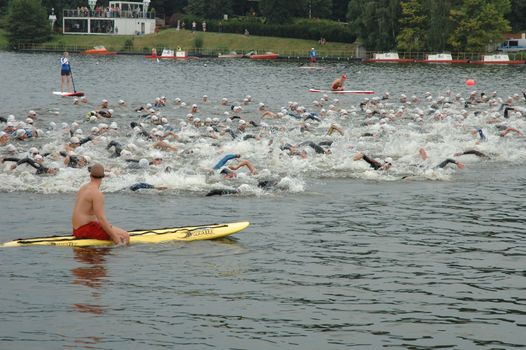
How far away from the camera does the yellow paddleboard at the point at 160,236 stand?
20.3m

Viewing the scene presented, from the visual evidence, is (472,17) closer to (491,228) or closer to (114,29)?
(114,29)

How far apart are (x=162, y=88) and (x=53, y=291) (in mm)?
56370

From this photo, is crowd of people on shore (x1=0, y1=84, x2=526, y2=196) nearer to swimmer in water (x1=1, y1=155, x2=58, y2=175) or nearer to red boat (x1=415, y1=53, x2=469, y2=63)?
swimmer in water (x1=1, y1=155, x2=58, y2=175)

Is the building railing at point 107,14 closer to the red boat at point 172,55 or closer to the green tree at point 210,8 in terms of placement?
the green tree at point 210,8

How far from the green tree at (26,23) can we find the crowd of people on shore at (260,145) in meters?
83.6

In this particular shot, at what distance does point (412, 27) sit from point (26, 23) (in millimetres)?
54657

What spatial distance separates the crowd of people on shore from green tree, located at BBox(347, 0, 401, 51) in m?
62.3

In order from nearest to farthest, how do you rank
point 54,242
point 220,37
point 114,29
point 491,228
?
point 54,242
point 491,228
point 220,37
point 114,29

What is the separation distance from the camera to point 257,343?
15133mm

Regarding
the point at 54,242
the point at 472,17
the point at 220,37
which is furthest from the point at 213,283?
the point at 220,37

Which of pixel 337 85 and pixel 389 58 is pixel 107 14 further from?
pixel 337 85

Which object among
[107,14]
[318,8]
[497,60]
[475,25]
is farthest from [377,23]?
[107,14]

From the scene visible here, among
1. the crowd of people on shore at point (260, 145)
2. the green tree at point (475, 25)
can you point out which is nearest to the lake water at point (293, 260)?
the crowd of people on shore at point (260, 145)

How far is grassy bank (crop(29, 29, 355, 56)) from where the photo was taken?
123500 mm
